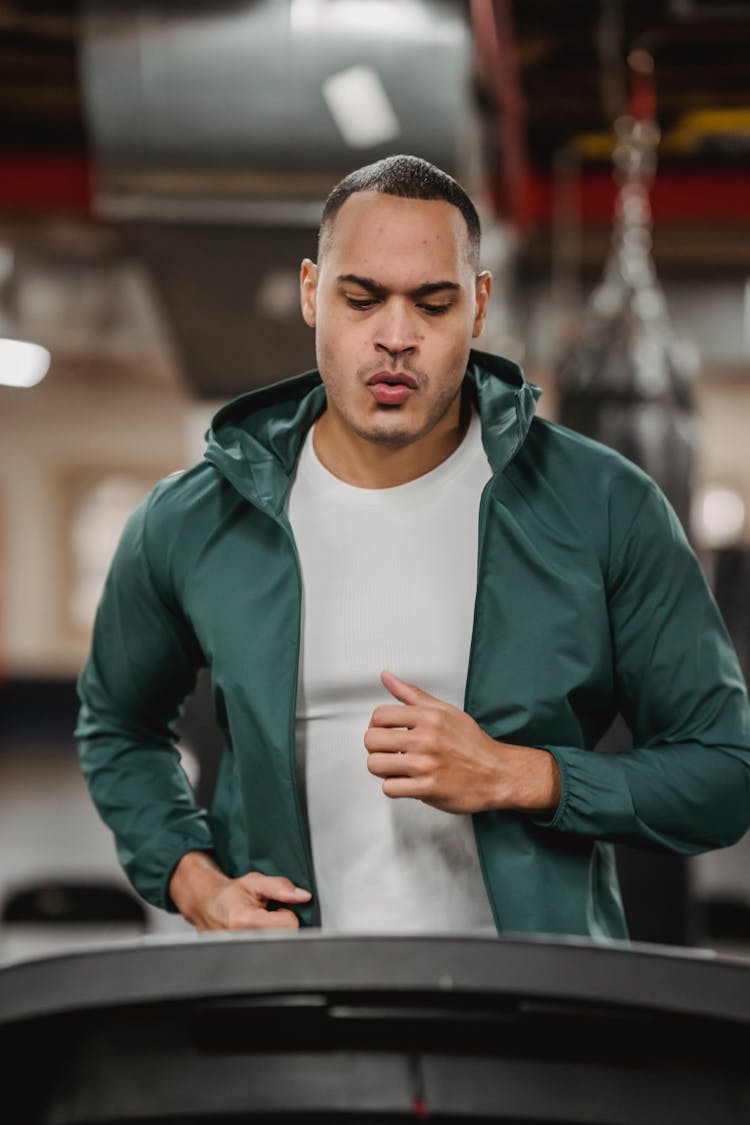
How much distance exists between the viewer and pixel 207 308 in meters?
3.98

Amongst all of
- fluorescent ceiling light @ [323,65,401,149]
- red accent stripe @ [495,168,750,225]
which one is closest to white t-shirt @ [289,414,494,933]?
fluorescent ceiling light @ [323,65,401,149]

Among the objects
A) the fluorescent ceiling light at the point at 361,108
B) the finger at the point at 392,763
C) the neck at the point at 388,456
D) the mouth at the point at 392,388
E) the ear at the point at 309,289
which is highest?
the fluorescent ceiling light at the point at 361,108

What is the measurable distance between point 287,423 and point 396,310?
247 mm

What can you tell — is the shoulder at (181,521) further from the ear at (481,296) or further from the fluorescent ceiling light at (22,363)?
the fluorescent ceiling light at (22,363)

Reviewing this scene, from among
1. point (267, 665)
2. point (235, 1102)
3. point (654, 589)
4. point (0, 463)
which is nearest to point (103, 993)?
point (235, 1102)

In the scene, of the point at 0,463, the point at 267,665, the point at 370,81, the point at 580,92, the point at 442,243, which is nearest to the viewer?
the point at 442,243

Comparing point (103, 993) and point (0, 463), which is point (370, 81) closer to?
point (103, 993)

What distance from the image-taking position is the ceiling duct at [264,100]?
9.30ft

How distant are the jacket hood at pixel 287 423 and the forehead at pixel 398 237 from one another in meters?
0.17

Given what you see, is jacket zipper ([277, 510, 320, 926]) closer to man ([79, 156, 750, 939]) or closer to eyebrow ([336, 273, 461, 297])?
man ([79, 156, 750, 939])

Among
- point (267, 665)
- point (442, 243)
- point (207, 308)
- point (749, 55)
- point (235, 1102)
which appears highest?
point (749, 55)

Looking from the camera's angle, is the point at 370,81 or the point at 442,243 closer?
the point at 442,243

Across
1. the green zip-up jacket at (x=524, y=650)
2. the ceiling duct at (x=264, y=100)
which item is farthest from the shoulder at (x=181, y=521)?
the ceiling duct at (x=264, y=100)

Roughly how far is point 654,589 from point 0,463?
9117 mm
